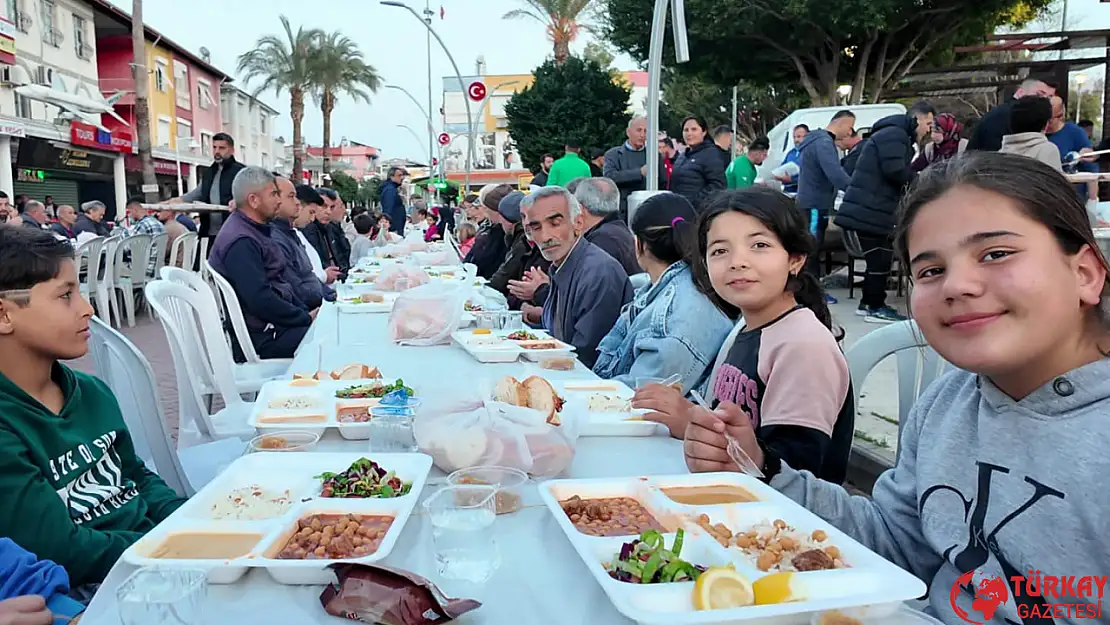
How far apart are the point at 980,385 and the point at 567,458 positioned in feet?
3.06

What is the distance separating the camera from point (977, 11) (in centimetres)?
1764

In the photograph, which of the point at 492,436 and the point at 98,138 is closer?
the point at 492,436

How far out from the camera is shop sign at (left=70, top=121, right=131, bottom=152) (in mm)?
25484

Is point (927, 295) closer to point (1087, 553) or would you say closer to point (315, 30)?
point (1087, 553)

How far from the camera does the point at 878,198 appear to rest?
24.8ft

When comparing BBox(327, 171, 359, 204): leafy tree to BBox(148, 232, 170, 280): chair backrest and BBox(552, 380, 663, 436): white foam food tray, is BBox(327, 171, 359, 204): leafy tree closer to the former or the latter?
BBox(148, 232, 170, 280): chair backrest

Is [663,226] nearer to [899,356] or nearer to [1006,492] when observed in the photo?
[899,356]

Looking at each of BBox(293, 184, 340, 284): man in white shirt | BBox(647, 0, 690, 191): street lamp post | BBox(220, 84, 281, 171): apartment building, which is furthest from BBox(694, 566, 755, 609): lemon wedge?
BBox(220, 84, 281, 171): apartment building

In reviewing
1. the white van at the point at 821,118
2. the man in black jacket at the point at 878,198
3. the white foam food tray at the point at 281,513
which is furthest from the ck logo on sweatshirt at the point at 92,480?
the white van at the point at 821,118

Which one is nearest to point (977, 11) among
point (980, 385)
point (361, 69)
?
point (980, 385)

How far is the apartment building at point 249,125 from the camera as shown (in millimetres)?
43812

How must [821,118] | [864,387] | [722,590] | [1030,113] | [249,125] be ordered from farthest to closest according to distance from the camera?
[249,125] < [821,118] < [1030,113] < [864,387] < [722,590]

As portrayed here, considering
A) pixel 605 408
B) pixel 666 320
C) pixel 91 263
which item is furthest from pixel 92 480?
pixel 91 263

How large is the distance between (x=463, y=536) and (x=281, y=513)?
1.54 ft
